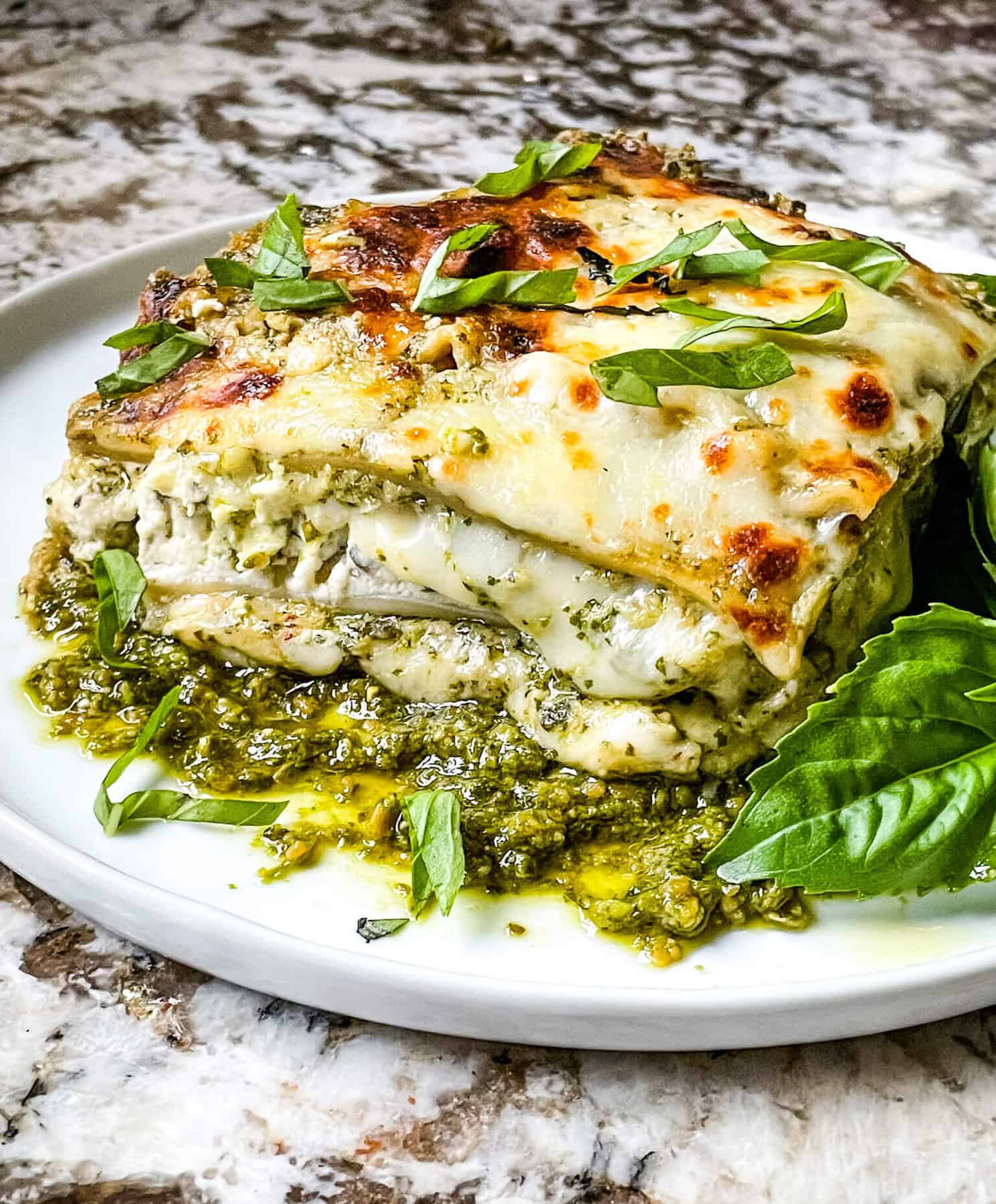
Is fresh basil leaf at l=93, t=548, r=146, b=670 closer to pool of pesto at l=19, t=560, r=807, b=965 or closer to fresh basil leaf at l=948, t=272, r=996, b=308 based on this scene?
pool of pesto at l=19, t=560, r=807, b=965

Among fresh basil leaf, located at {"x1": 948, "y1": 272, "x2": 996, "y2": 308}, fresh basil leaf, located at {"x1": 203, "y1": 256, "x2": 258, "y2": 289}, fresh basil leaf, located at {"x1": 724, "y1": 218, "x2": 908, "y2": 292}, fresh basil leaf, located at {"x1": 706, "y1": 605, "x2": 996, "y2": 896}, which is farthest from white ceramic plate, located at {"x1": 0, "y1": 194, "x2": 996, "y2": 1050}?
fresh basil leaf, located at {"x1": 948, "y1": 272, "x2": 996, "y2": 308}

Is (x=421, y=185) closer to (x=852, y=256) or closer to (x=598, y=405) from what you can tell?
(x=852, y=256)

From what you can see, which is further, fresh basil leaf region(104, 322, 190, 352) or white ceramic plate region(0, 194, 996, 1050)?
fresh basil leaf region(104, 322, 190, 352)

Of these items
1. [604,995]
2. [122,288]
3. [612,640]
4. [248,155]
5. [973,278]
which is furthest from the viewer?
[248,155]

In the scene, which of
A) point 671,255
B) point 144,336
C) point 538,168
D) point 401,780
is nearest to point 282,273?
point 144,336

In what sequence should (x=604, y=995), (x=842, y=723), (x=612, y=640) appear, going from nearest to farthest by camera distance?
(x=604, y=995)
(x=842, y=723)
(x=612, y=640)

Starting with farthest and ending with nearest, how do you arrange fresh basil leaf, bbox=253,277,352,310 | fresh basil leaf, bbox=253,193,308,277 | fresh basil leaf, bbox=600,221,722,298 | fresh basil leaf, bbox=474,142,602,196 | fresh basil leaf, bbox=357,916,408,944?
1. fresh basil leaf, bbox=474,142,602,196
2. fresh basil leaf, bbox=253,193,308,277
3. fresh basil leaf, bbox=253,277,352,310
4. fresh basil leaf, bbox=600,221,722,298
5. fresh basil leaf, bbox=357,916,408,944

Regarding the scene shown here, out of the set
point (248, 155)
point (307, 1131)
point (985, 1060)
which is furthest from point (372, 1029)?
point (248, 155)

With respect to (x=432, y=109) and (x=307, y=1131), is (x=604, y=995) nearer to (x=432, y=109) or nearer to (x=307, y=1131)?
(x=307, y=1131)

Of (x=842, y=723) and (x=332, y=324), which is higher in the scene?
(x=332, y=324)
